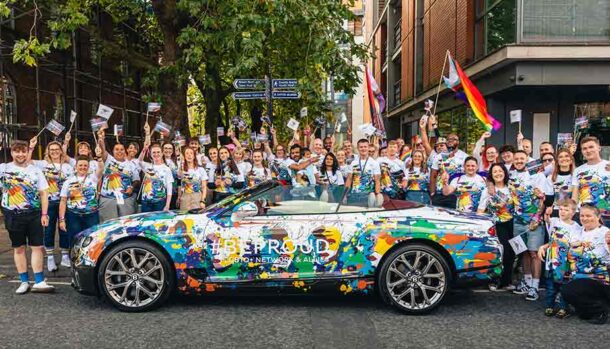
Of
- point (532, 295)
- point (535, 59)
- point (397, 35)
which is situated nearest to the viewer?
point (532, 295)

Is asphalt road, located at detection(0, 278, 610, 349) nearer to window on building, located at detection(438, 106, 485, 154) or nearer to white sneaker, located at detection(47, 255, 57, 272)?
white sneaker, located at detection(47, 255, 57, 272)

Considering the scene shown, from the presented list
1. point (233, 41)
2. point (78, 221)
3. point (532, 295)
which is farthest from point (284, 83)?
point (532, 295)

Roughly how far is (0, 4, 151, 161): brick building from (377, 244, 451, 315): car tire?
9.48m

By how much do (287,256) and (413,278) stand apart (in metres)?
1.27

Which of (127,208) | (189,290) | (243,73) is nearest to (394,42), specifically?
(243,73)

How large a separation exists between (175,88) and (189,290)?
7.62m

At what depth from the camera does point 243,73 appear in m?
9.87

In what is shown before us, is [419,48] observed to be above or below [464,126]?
above

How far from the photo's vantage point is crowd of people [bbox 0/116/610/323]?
5.71m

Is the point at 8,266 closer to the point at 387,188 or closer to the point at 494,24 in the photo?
the point at 387,188

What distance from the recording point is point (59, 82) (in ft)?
65.2

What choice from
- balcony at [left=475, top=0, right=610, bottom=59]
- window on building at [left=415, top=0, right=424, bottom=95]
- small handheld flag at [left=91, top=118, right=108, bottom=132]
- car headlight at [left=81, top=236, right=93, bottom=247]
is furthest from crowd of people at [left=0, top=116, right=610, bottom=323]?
window on building at [left=415, top=0, right=424, bottom=95]

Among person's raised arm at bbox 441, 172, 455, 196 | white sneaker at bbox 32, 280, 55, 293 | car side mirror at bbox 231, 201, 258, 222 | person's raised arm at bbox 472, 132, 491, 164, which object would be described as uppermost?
person's raised arm at bbox 472, 132, 491, 164

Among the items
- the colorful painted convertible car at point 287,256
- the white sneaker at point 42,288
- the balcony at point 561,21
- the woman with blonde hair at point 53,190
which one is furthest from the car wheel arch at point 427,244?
the balcony at point 561,21
